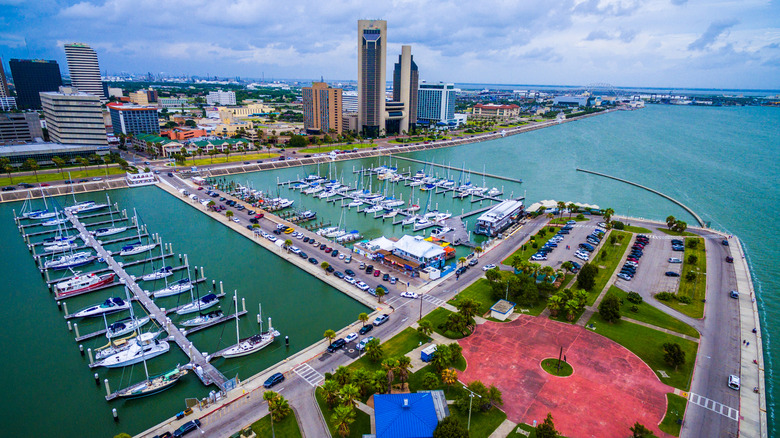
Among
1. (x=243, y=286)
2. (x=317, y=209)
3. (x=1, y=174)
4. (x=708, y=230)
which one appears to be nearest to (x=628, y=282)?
(x=708, y=230)

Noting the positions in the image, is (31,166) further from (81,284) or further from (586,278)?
(586,278)

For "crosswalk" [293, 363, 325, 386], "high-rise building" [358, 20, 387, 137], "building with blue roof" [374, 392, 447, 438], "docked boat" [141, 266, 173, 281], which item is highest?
"high-rise building" [358, 20, 387, 137]

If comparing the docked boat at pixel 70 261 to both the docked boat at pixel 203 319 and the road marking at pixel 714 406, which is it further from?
the road marking at pixel 714 406

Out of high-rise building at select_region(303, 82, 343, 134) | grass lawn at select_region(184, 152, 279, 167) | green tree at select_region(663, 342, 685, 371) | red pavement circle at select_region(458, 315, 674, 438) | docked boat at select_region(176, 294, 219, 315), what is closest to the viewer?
red pavement circle at select_region(458, 315, 674, 438)

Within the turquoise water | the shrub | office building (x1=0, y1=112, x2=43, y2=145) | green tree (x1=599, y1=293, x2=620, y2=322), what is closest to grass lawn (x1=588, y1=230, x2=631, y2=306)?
the shrub

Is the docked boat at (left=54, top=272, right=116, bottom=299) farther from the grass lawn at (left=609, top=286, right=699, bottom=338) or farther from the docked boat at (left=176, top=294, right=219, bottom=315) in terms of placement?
the grass lawn at (left=609, top=286, right=699, bottom=338)
